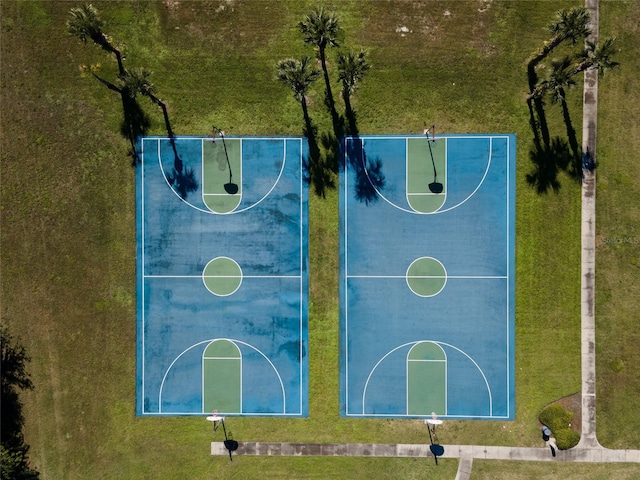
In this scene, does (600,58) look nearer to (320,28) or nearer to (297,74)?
(320,28)

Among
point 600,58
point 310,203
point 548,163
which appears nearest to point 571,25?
point 600,58

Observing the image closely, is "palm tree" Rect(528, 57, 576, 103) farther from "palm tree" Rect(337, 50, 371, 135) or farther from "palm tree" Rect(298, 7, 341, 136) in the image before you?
"palm tree" Rect(298, 7, 341, 136)

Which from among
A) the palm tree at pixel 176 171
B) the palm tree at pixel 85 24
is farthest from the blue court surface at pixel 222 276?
the palm tree at pixel 85 24

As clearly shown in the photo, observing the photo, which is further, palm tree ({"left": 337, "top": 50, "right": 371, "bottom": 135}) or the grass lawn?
the grass lawn

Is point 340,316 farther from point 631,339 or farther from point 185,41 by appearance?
point 185,41

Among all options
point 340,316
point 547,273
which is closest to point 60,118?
point 340,316

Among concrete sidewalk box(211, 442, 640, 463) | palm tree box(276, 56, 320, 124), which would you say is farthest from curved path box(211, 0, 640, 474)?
palm tree box(276, 56, 320, 124)
